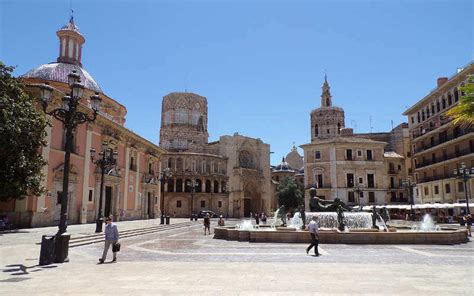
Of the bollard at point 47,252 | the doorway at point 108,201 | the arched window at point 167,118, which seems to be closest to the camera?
the bollard at point 47,252

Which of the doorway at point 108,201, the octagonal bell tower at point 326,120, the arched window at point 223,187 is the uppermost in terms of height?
the octagonal bell tower at point 326,120

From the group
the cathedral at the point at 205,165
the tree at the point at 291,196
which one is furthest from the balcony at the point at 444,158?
the cathedral at the point at 205,165

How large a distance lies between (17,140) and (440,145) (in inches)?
1527

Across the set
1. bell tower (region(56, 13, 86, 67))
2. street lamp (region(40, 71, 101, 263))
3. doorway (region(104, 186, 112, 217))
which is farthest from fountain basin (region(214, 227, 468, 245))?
bell tower (region(56, 13, 86, 67))

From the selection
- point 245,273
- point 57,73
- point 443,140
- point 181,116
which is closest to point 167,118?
point 181,116

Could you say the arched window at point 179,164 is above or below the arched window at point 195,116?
below

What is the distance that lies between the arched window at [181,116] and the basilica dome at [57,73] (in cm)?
2715

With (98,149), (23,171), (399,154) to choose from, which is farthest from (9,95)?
(399,154)

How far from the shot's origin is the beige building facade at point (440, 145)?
35.0 m

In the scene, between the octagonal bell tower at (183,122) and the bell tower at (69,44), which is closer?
the bell tower at (69,44)

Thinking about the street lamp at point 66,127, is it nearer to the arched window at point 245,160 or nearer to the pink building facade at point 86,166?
the pink building facade at point 86,166

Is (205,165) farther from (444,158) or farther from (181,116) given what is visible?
(444,158)

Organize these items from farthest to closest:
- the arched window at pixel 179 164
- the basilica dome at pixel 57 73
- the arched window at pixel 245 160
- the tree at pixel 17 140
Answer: the arched window at pixel 245 160
the arched window at pixel 179 164
the basilica dome at pixel 57 73
the tree at pixel 17 140

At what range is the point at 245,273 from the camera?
7.98 m
